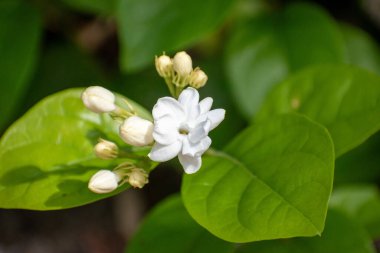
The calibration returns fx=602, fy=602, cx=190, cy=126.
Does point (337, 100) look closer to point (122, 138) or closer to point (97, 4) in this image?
point (122, 138)

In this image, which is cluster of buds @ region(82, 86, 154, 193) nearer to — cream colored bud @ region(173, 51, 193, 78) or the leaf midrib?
cream colored bud @ region(173, 51, 193, 78)

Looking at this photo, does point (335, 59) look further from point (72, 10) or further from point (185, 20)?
point (72, 10)

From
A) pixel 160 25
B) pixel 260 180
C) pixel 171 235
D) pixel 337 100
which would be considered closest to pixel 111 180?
pixel 260 180

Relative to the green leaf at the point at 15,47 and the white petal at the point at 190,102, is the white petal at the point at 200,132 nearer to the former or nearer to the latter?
the white petal at the point at 190,102

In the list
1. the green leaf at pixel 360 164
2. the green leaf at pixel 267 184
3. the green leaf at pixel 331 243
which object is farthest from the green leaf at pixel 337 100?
the green leaf at pixel 360 164

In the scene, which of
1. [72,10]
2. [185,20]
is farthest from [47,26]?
[185,20]
